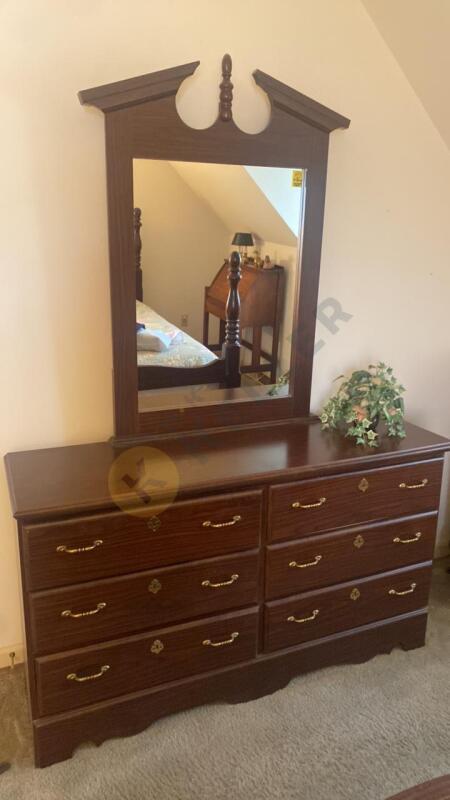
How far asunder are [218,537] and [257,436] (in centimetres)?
41

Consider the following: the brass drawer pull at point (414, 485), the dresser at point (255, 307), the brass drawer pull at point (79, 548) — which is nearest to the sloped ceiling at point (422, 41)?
the dresser at point (255, 307)

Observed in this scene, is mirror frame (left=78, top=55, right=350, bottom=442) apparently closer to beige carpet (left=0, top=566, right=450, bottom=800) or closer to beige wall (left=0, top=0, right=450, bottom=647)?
beige wall (left=0, top=0, right=450, bottom=647)

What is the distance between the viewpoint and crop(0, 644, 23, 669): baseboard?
2.14 metres

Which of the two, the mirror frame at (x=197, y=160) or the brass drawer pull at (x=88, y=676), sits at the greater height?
the mirror frame at (x=197, y=160)

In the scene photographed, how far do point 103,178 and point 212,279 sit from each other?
1.48 feet

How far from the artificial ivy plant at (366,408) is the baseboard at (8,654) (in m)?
1.34

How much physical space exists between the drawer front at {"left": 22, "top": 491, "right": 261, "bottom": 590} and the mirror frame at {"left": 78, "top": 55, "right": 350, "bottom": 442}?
14.2 inches

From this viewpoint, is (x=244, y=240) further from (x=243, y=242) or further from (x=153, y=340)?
(x=153, y=340)

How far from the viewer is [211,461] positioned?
6.12 feet

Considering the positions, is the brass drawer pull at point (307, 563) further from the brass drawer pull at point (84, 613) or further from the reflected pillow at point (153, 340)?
the reflected pillow at point (153, 340)

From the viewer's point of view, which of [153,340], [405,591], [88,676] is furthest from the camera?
[405,591]

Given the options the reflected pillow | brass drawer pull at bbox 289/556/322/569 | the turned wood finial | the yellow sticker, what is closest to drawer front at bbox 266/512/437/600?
brass drawer pull at bbox 289/556/322/569

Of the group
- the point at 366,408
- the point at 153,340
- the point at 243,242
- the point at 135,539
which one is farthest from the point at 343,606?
the point at 243,242

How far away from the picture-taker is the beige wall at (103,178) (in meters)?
1.70
